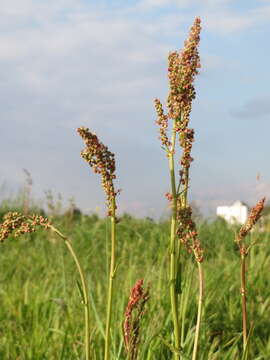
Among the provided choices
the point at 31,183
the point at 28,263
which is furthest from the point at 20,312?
the point at 31,183

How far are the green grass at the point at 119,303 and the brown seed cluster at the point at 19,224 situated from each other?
0.48 m

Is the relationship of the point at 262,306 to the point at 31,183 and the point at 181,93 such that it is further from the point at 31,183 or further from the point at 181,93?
the point at 31,183

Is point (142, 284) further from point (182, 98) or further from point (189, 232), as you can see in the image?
point (182, 98)

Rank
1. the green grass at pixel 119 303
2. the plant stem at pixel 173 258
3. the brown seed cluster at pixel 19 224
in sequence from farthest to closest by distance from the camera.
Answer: the green grass at pixel 119 303
the brown seed cluster at pixel 19 224
the plant stem at pixel 173 258

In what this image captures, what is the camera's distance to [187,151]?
71.8 inches

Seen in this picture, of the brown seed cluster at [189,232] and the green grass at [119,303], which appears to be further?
the green grass at [119,303]

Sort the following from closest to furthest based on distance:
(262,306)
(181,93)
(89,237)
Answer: (181,93) → (262,306) → (89,237)

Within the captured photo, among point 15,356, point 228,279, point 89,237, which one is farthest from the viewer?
point 89,237

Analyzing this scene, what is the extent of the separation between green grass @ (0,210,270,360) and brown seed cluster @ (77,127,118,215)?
479 millimetres

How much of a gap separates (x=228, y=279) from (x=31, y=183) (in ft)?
18.9

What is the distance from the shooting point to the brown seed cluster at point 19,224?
187 cm

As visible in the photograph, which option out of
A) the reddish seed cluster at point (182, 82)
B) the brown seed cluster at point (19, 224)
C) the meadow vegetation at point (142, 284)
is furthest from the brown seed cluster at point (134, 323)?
the reddish seed cluster at point (182, 82)

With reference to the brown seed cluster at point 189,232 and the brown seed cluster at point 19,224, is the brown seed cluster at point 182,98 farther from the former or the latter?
the brown seed cluster at point 19,224

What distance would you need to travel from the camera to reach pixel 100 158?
1.75 meters
